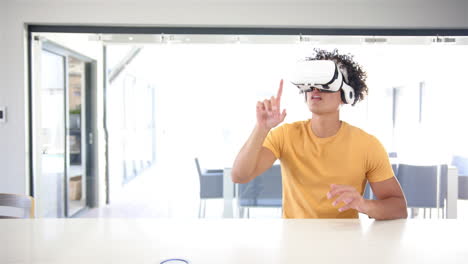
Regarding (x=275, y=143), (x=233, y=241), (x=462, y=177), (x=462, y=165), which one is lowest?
(x=462, y=177)

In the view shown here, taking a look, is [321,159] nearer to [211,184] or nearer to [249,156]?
[249,156]

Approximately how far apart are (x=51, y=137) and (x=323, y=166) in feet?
10.3

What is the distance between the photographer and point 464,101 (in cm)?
370

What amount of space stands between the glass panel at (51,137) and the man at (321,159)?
2.58 meters

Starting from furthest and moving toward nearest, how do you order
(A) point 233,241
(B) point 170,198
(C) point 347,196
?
(B) point 170,198, (C) point 347,196, (A) point 233,241

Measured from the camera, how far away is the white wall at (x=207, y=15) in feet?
10.0

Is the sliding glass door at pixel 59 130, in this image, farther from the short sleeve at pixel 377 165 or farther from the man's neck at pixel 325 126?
the short sleeve at pixel 377 165

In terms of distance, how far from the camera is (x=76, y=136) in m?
4.18

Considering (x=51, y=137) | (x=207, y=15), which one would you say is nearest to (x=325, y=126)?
(x=207, y=15)

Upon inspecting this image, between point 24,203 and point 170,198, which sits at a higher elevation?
point 24,203

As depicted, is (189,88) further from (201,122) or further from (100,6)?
(100,6)

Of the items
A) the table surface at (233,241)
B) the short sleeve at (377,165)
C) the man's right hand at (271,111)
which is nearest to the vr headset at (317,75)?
the man's right hand at (271,111)

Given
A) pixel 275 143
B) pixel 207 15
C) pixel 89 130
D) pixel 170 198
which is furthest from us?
pixel 89 130

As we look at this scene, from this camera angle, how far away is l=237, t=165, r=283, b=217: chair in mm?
3584
